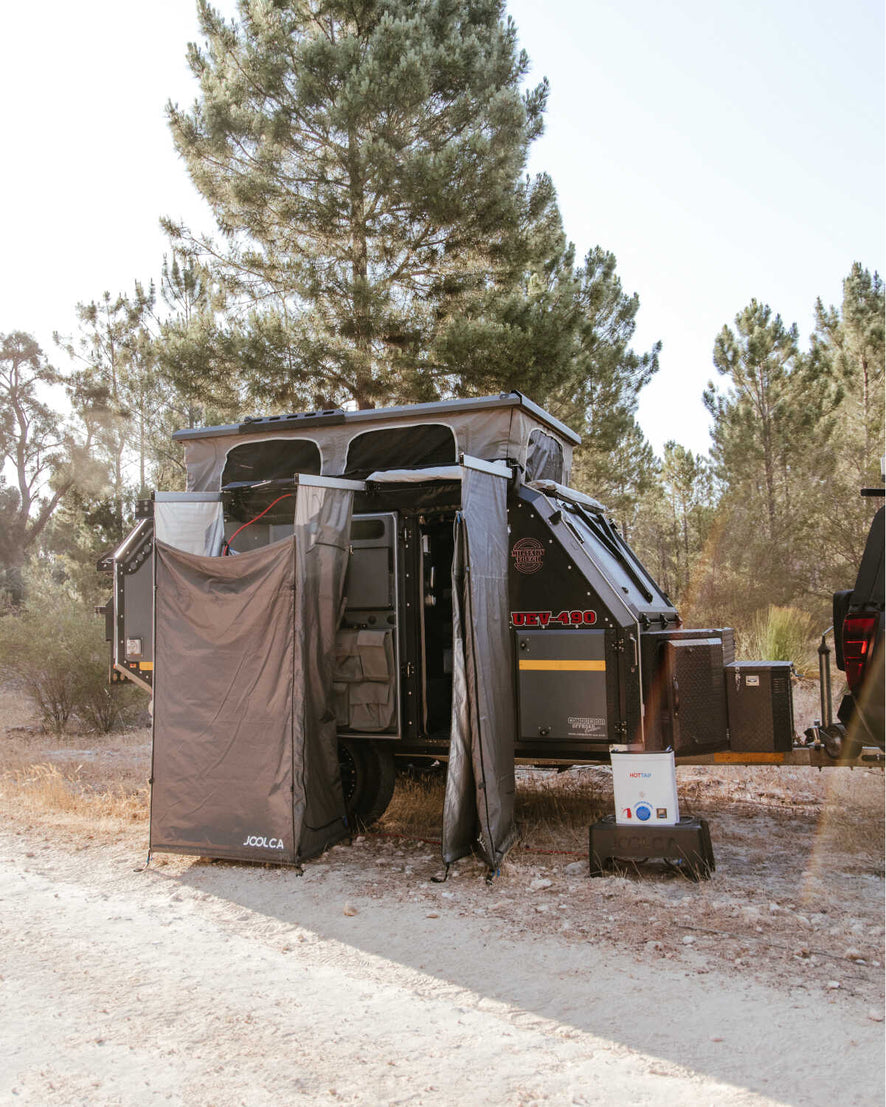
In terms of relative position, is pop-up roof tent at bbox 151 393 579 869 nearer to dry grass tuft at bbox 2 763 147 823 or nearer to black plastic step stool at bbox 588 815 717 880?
black plastic step stool at bbox 588 815 717 880

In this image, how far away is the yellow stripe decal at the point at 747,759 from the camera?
583 centimetres

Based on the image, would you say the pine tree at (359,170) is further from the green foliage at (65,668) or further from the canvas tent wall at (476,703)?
the canvas tent wall at (476,703)

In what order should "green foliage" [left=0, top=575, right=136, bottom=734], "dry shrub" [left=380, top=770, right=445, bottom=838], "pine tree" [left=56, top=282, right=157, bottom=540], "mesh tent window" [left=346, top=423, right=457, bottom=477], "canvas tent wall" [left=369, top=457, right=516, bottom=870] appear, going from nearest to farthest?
"canvas tent wall" [left=369, top=457, right=516, bottom=870] < "dry shrub" [left=380, top=770, right=445, bottom=838] < "mesh tent window" [left=346, top=423, right=457, bottom=477] < "green foliage" [left=0, top=575, right=136, bottom=734] < "pine tree" [left=56, top=282, right=157, bottom=540]

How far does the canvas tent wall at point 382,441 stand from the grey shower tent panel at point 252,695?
3.61ft

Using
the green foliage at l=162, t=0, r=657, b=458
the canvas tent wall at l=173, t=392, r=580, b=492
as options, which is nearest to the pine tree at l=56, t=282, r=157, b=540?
the green foliage at l=162, t=0, r=657, b=458

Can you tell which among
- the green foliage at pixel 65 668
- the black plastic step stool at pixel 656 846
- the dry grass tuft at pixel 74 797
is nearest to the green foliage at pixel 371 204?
the green foliage at pixel 65 668

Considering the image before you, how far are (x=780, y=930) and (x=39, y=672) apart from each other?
9662 millimetres

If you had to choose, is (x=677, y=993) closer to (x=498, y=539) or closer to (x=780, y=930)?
(x=780, y=930)

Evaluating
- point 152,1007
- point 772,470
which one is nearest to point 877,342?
point 772,470

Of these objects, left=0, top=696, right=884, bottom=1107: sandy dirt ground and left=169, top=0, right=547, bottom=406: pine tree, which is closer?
left=0, top=696, right=884, bottom=1107: sandy dirt ground

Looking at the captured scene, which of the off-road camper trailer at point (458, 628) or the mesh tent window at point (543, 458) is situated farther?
the mesh tent window at point (543, 458)

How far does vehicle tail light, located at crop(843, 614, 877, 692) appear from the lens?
5.15 m

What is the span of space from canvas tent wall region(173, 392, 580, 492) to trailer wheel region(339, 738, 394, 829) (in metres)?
2.04

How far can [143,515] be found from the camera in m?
7.36
